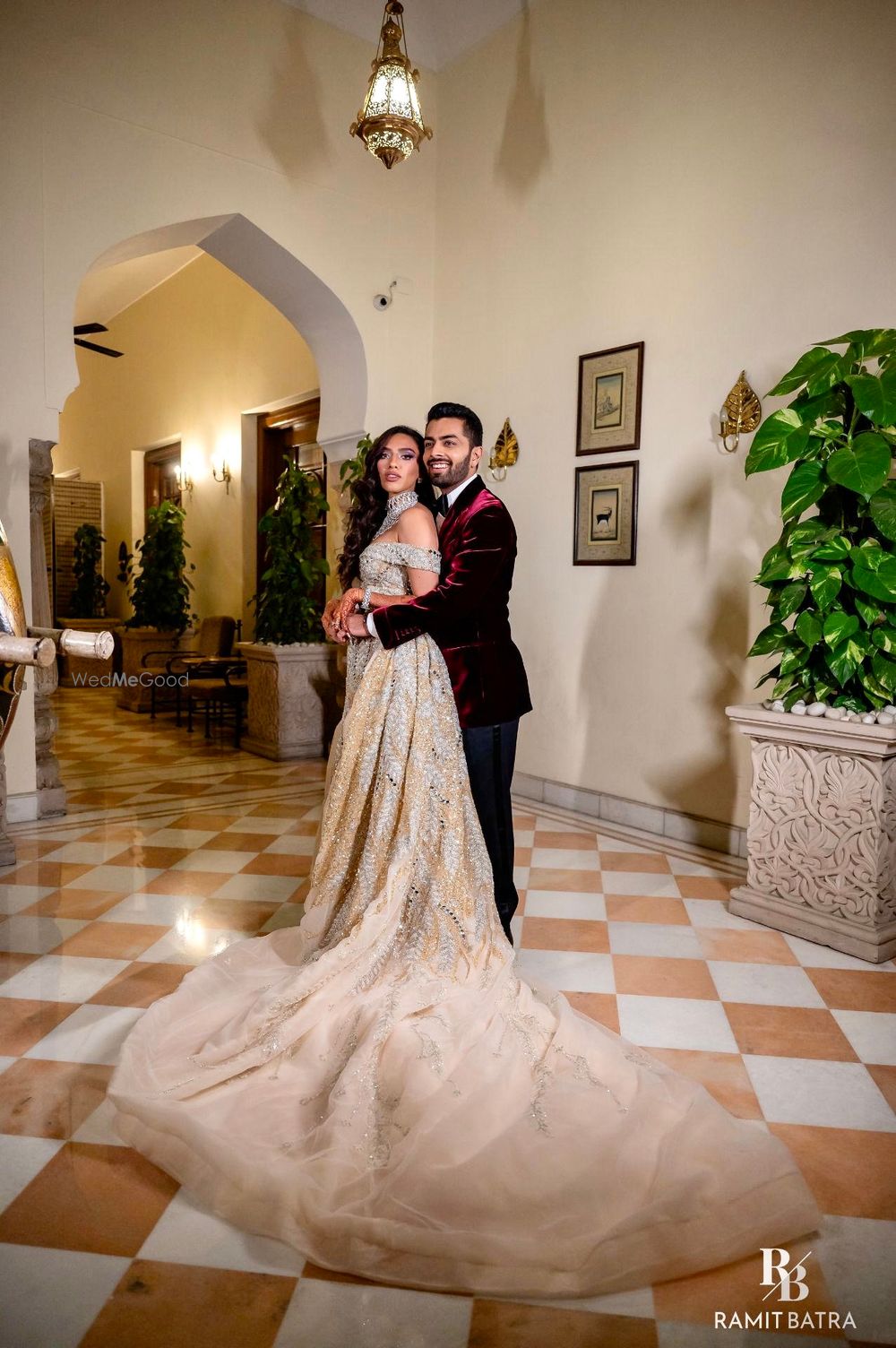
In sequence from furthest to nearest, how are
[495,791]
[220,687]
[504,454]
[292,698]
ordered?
[220,687] < [292,698] < [504,454] < [495,791]

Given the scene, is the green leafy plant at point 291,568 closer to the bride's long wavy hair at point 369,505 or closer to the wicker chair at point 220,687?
the wicker chair at point 220,687

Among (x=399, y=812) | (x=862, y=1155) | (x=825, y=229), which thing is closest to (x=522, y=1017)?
(x=399, y=812)

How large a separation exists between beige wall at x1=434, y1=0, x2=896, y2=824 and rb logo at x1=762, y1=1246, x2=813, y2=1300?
2727mm

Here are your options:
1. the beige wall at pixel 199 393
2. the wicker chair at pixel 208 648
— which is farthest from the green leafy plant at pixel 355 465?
the wicker chair at pixel 208 648

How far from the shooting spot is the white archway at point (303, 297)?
5148 mm

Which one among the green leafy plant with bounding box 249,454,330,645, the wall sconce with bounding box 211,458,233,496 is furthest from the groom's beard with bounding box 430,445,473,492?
the wall sconce with bounding box 211,458,233,496

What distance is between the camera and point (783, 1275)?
1.59 meters

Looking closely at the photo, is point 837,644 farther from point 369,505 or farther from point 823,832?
point 369,505

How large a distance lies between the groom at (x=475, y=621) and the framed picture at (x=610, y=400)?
207 cm

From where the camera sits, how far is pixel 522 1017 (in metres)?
2.28

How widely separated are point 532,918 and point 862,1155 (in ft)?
5.21

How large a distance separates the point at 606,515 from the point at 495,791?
7.81 feet

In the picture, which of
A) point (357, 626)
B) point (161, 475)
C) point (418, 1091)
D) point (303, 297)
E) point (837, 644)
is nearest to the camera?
point (418, 1091)

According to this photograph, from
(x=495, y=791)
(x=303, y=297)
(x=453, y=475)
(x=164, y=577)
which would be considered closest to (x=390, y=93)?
(x=303, y=297)
